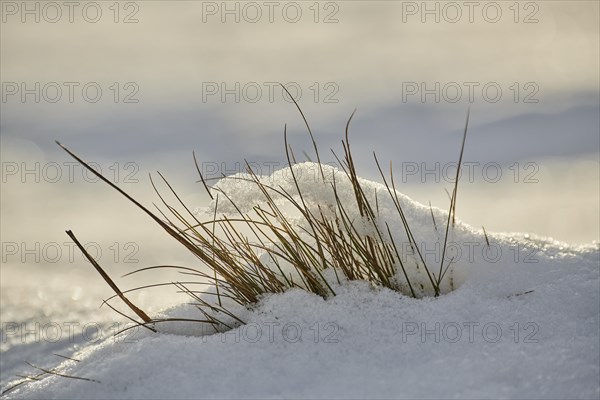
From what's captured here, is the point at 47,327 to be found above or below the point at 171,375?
below

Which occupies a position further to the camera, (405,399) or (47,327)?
(47,327)

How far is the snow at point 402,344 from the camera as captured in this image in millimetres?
1603

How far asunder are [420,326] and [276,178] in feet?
2.56

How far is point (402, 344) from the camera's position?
5.75 ft

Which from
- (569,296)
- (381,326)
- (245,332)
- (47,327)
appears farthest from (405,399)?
(47,327)

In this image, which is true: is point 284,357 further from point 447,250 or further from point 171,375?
point 447,250

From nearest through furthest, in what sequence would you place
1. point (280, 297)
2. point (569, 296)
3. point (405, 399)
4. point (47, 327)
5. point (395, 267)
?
point (405, 399), point (569, 296), point (280, 297), point (395, 267), point (47, 327)

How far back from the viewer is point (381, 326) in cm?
183

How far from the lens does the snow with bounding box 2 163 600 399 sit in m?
1.60

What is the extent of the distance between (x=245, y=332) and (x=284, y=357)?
0.19 meters

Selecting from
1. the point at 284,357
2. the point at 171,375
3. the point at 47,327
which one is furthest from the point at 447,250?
the point at 47,327

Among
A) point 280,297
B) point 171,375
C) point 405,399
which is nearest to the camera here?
point 405,399

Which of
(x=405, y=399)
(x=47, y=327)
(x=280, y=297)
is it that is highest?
(x=280, y=297)

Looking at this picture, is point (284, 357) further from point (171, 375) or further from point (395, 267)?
point (395, 267)
